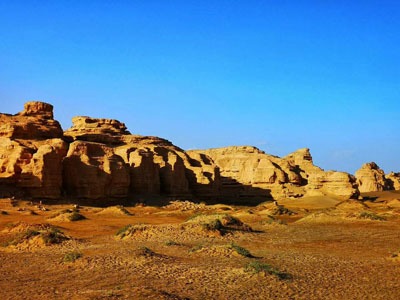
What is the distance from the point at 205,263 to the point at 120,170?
37222 millimetres

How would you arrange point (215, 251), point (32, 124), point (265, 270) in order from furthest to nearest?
point (32, 124) < point (215, 251) < point (265, 270)

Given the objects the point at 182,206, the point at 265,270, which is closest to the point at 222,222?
the point at 265,270

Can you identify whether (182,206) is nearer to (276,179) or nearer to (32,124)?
(32,124)

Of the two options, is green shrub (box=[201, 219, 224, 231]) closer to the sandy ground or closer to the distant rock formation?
the sandy ground

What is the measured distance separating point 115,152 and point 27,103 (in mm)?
11875

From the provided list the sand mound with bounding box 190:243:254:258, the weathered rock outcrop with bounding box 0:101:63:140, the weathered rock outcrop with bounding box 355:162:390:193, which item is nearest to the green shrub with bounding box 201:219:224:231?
the sand mound with bounding box 190:243:254:258

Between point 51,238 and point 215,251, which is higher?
point 51,238

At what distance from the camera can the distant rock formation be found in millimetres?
42969

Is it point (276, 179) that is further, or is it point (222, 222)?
point (276, 179)

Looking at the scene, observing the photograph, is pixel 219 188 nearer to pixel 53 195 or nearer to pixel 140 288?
pixel 53 195

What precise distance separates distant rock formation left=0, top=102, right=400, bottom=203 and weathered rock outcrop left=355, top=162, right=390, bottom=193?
18 centimetres

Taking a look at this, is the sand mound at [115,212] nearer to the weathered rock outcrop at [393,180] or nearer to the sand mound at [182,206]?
the sand mound at [182,206]

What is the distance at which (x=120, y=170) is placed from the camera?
164ft

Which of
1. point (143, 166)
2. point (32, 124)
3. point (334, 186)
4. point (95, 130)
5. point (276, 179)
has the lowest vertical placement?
point (334, 186)
